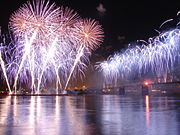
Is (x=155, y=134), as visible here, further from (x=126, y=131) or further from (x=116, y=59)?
(x=116, y=59)

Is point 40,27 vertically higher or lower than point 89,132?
higher

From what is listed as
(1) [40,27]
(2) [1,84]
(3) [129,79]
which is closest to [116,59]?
(3) [129,79]

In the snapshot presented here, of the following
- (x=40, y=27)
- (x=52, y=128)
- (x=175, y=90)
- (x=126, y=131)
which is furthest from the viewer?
(x=175, y=90)

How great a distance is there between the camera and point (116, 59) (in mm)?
95312

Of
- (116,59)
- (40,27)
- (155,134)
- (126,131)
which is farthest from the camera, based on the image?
(116,59)

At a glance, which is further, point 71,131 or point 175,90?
point 175,90

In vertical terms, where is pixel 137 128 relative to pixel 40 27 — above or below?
below

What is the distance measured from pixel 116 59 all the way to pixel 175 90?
159 feet

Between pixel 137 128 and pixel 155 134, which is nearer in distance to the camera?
pixel 155 134

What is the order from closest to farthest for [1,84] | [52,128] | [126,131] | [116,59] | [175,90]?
[126,131]
[52,128]
[116,59]
[175,90]
[1,84]

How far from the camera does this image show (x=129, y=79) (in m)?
135

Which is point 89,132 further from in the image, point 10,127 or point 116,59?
point 116,59

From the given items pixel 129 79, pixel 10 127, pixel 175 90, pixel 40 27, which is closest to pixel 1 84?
pixel 129 79

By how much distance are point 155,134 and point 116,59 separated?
8315cm
